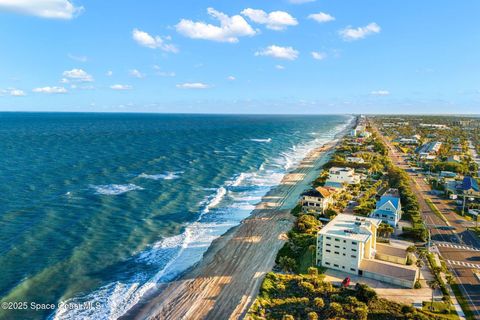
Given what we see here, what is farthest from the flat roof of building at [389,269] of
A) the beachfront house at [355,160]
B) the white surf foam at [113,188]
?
the beachfront house at [355,160]

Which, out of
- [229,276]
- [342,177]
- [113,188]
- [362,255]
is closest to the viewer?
[362,255]

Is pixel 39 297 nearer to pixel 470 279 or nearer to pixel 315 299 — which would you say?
pixel 315 299

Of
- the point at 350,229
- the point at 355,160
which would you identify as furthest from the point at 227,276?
the point at 355,160

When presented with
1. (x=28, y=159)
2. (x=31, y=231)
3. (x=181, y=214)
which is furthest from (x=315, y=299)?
(x=28, y=159)

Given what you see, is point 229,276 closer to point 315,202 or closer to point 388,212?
point 315,202

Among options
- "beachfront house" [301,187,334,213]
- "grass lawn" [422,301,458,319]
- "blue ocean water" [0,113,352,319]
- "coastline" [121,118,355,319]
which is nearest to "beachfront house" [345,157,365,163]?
"blue ocean water" [0,113,352,319]
